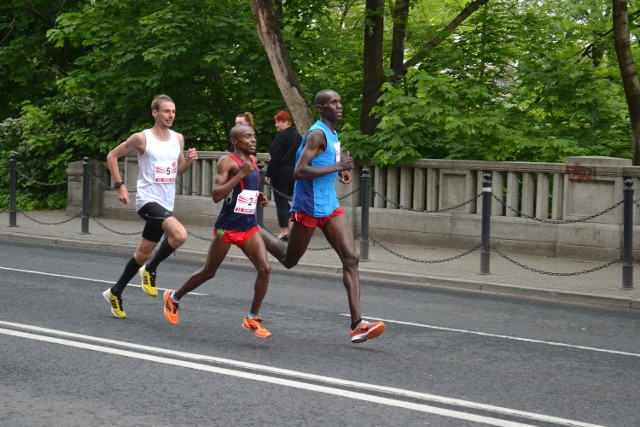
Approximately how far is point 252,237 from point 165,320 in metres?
1.48

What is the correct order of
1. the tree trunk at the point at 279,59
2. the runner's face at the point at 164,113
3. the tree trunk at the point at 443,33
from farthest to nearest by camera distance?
the tree trunk at the point at 443,33, the tree trunk at the point at 279,59, the runner's face at the point at 164,113

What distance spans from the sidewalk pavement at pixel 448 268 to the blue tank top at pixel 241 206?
4688 millimetres

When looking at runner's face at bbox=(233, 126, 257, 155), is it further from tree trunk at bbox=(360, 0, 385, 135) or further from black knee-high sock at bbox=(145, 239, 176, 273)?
tree trunk at bbox=(360, 0, 385, 135)

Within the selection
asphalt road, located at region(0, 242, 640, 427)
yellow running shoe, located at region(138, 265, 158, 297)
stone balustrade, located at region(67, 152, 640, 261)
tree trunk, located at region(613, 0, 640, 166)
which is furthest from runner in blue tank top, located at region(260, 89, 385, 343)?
tree trunk, located at region(613, 0, 640, 166)

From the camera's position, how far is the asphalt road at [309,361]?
6.24m

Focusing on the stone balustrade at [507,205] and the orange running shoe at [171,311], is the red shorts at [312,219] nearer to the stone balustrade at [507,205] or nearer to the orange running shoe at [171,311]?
the orange running shoe at [171,311]

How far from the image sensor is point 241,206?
8.47 metres

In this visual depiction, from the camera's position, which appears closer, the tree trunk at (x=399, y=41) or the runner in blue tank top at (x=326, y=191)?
the runner in blue tank top at (x=326, y=191)

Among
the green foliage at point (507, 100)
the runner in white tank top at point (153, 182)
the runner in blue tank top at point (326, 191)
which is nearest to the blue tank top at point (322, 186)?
the runner in blue tank top at point (326, 191)

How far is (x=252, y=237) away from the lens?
28.0 ft

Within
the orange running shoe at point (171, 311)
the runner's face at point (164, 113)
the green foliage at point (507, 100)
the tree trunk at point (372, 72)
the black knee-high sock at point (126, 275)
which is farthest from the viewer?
the tree trunk at point (372, 72)

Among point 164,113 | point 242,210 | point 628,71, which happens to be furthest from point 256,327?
point 628,71

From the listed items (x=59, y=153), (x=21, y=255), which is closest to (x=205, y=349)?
(x=21, y=255)

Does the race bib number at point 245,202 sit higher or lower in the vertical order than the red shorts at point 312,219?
higher
